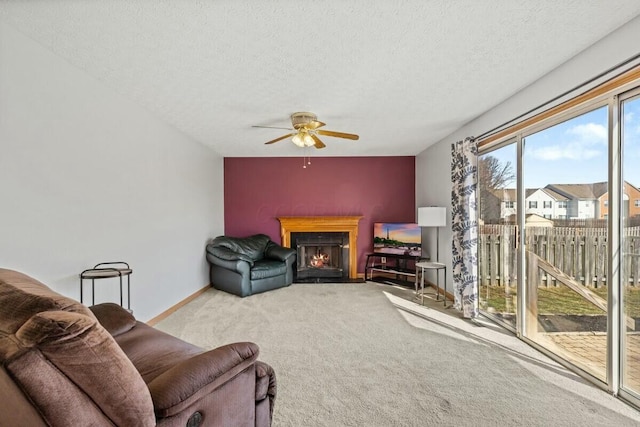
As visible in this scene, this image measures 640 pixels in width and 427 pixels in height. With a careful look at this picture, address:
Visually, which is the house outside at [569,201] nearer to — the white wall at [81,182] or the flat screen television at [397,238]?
the flat screen television at [397,238]

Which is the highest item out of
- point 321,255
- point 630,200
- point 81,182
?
point 81,182

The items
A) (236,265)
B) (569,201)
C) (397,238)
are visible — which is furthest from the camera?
(397,238)

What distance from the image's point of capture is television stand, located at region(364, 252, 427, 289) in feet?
18.7

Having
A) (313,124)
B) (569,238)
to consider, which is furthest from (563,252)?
(313,124)

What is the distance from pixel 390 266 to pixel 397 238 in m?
0.62

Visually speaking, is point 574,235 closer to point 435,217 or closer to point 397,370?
point 397,370

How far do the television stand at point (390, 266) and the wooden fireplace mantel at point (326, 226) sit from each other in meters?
0.28

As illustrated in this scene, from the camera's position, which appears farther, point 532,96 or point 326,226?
point 326,226

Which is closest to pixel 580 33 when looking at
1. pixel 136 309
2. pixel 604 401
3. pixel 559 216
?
pixel 559 216

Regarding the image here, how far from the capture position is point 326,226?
6.12 m

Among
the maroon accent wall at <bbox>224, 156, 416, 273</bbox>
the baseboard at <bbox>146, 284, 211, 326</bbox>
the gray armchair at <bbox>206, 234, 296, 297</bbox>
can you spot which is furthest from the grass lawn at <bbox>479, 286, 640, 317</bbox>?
the baseboard at <bbox>146, 284, 211, 326</bbox>

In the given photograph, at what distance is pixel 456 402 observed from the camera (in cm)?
208

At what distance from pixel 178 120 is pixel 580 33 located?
3878mm

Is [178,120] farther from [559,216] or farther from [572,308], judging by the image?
[572,308]
